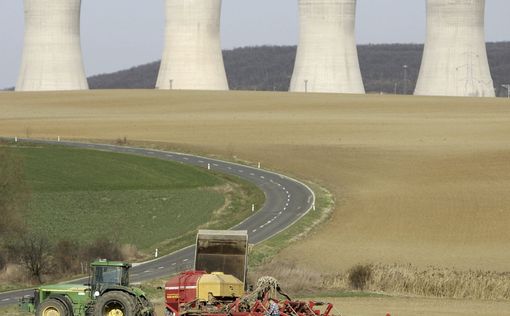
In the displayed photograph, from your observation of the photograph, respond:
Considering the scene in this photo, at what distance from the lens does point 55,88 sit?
105750 mm

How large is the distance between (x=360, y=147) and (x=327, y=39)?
23422 mm

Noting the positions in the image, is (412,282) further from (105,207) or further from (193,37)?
(193,37)

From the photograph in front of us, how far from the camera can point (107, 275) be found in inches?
1021

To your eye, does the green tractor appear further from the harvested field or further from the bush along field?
the bush along field

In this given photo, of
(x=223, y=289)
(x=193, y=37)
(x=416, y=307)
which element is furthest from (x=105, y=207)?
(x=193, y=37)

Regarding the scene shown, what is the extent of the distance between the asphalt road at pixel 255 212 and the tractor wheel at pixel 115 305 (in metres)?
8.40

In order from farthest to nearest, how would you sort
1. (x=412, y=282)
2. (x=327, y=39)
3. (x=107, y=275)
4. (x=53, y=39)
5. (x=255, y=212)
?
(x=53, y=39) < (x=327, y=39) < (x=255, y=212) < (x=412, y=282) < (x=107, y=275)

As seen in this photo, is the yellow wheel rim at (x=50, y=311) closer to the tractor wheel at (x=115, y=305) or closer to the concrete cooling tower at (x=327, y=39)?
the tractor wheel at (x=115, y=305)

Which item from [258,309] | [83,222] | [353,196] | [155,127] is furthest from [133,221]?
[155,127]

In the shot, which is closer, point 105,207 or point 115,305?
point 115,305

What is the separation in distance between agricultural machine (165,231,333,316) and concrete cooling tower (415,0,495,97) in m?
67.8

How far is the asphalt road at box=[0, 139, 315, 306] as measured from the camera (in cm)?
4103

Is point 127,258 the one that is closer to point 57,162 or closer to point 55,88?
point 57,162

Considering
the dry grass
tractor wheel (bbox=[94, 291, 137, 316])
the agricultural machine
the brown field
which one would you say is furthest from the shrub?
tractor wheel (bbox=[94, 291, 137, 316])
